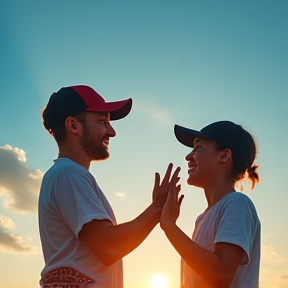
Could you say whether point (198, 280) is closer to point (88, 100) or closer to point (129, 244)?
point (129, 244)

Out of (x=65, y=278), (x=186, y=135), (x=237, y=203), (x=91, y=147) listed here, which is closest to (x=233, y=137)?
(x=186, y=135)

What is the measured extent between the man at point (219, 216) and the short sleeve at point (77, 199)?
28.7 inches

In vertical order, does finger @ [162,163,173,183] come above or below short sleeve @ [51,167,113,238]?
above

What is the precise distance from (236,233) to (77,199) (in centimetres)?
130

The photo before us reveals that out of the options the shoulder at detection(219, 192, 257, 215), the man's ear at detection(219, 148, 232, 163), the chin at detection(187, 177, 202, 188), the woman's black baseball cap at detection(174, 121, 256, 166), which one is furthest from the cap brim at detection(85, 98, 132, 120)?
the shoulder at detection(219, 192, 257, 215)

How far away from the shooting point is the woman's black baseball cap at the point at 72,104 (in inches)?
168

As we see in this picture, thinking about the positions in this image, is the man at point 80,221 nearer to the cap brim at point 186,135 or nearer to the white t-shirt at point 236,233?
the white t-shirt at point 236,233

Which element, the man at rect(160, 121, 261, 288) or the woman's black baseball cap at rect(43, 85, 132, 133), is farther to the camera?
the woman's black baseball cap at rect(43, 85, 132, 133)

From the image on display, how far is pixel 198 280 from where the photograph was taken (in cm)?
392

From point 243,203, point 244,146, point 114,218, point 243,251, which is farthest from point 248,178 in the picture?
point 114,218

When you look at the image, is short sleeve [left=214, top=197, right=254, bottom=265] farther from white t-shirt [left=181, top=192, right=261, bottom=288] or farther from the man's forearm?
the man's forearm

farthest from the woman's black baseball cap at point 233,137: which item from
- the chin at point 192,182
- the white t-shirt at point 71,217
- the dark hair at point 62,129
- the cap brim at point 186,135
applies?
the white t-shirt at point 71,217

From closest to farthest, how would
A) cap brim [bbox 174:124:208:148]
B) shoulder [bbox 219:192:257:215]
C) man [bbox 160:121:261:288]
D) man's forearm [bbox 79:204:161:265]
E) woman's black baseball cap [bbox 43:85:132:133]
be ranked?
1. man's forearm [bbox 79:204:161:265]
2. man [bbox 160:121:261:288]
3. shoulder [bbox 219:192:257:215]
4. woman's black baseball cap [bbox 43:85:132:133]
5. cap brim [bbox 174:124:208:148]

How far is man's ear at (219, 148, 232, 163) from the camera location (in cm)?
451
